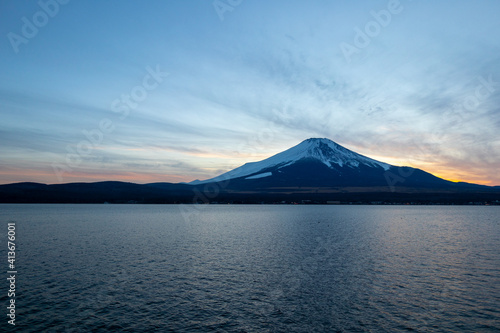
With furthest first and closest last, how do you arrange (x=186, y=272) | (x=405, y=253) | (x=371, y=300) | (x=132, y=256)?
(x=405, y=253) < (x=132, y=256) < (x=186, y=272) < (x=371, y=300)

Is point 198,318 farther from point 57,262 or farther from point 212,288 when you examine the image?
point 57,262

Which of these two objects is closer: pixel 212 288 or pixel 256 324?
pixel 256 324

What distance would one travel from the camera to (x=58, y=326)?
21031mm

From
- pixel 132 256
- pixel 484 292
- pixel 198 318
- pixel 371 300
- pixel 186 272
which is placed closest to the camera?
pixel 198 318

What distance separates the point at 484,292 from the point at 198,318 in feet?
85.2

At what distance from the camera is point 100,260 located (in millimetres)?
42500

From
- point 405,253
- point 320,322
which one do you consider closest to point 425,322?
point 320,322

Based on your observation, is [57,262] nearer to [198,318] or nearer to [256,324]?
[198,318]

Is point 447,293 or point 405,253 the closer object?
point 447,293

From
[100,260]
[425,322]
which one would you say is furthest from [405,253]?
[100,260]

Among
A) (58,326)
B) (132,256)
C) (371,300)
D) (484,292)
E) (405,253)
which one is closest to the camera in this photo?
(58,326)

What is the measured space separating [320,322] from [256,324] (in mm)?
4599

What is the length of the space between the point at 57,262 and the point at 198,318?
27.9 m

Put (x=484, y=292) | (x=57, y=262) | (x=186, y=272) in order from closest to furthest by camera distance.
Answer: (x=484, y=292) < (x=186, y=272) < (x=57, y=262)
